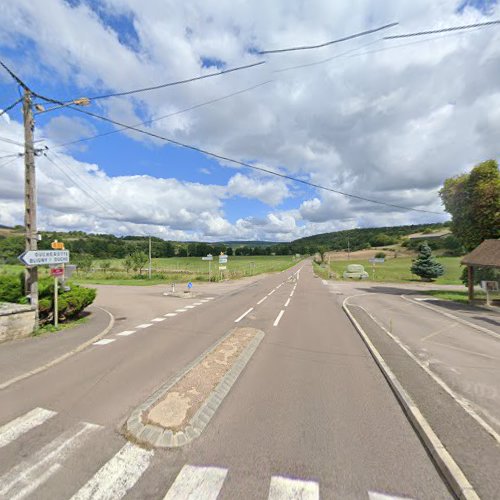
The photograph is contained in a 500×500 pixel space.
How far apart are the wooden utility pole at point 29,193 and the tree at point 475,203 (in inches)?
1028

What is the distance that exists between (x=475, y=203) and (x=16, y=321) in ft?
88.7

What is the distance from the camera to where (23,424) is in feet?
14.7

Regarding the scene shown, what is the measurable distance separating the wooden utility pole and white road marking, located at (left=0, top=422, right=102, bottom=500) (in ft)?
24.8

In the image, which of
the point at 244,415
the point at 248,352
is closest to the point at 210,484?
the point at 244,415

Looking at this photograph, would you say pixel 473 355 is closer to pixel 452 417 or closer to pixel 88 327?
pixel 452 417

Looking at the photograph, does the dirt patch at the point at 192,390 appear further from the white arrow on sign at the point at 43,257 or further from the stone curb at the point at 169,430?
the white arrow on sign at the point at 43,257

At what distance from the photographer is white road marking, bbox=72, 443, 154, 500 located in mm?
3143

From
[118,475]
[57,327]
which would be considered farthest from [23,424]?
[57,327]

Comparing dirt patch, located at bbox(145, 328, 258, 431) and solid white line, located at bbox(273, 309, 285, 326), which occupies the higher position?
dirt patch, located at bbox(145, 328, 258, 431)

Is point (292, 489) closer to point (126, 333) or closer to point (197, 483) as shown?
point (197, 483)

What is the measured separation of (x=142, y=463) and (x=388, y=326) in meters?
11.2

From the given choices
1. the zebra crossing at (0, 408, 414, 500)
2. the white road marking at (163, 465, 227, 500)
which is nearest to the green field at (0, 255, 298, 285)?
the zebra crossing at (0, 408, 414, 500)

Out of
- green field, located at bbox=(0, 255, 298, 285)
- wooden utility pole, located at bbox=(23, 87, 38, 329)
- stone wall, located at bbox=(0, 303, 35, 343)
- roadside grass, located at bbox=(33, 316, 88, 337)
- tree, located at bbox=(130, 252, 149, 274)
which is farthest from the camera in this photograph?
tree, located at bbox=(130, 252, 149, 274)

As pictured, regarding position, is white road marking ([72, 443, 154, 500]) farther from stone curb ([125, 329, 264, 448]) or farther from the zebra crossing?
stone curb ([125, 329, 264, 448])
